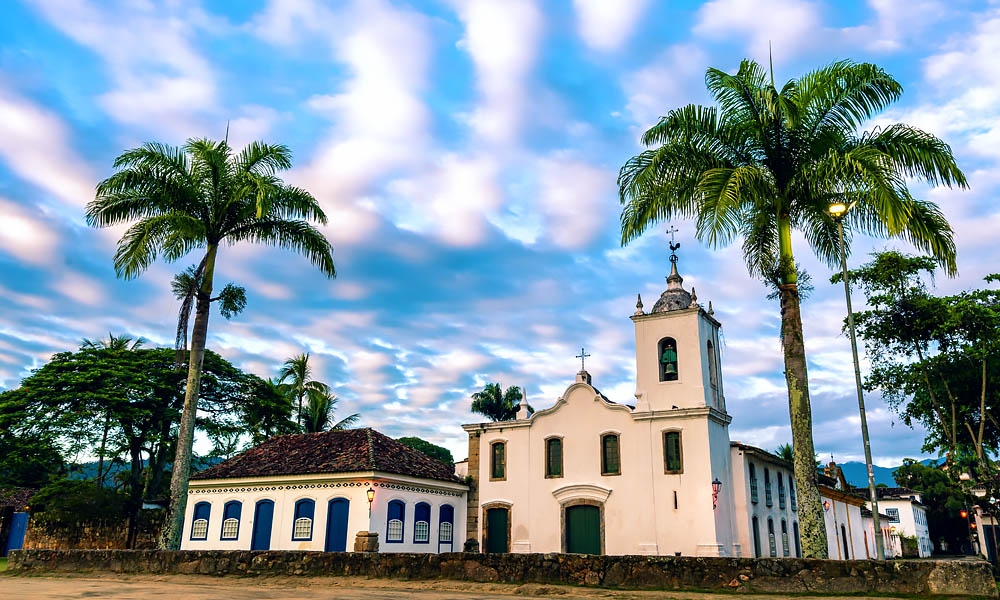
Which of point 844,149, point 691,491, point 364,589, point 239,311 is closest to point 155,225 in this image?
point 239,311

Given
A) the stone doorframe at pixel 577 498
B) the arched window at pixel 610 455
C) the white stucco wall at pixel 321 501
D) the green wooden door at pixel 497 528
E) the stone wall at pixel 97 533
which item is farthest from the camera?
the stone wall at pixel 97 533

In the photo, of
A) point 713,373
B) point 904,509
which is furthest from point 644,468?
point 904,509

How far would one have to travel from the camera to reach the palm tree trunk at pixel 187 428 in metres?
19.5

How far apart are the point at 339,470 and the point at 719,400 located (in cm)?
1462

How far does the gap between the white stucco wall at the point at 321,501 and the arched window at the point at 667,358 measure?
9.38 meters

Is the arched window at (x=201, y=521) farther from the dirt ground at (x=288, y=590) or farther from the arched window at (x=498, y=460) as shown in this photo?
the arched window at (x=498, y=460)

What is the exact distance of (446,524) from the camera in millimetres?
28922

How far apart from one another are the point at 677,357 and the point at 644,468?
4.31m

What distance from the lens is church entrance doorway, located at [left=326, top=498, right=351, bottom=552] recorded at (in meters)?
26.0

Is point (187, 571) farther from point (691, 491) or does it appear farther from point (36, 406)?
point (36, 406)

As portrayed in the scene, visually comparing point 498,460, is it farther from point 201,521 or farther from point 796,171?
point 796,171

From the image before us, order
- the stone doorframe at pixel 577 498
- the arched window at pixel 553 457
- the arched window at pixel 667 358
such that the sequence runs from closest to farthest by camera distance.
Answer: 1. the stone doorframe at pixel 577 498
2. the arched window at pixel 667 358
3. the arched window at pixel 553 457

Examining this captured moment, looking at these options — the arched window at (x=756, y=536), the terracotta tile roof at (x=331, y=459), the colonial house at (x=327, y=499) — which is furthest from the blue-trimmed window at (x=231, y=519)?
the arched window at (x=756, y=536)

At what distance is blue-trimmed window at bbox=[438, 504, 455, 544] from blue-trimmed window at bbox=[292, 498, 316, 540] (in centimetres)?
502
